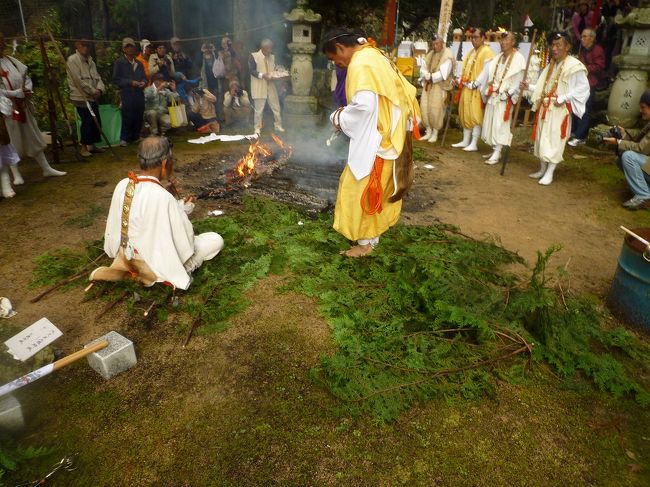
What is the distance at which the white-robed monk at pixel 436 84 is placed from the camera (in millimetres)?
10247

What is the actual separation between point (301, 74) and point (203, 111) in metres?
2.79

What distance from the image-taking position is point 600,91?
1100cm

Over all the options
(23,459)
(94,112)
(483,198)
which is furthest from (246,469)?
(94,112)

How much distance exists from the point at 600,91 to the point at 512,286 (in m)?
9.27

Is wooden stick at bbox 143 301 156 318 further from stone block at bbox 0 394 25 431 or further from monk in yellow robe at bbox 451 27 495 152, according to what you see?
monk in yellow robe at bbox 451 27 495 152

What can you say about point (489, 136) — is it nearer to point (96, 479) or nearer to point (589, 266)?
point (589, 266)

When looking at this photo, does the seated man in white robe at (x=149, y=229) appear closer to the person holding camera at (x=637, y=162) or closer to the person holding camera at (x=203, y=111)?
the person holding camera at (x=637, y=162)

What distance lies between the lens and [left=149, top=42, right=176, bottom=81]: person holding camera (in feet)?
35.7

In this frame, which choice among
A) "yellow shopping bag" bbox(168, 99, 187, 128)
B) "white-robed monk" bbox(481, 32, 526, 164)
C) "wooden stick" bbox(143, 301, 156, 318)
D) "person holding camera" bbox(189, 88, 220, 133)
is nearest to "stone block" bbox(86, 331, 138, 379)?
"wooden stick" bbox(143, 301, 156, 318)

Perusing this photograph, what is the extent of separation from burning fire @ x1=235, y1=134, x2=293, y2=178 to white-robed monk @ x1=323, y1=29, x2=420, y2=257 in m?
3.19

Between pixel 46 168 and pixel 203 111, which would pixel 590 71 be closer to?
pixel 203 111

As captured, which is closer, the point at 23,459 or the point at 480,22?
the point at 23,459

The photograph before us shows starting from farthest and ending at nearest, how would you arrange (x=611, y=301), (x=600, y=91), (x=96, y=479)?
(x=600, y=91), (x=611, y=301), (x=96, y=479)

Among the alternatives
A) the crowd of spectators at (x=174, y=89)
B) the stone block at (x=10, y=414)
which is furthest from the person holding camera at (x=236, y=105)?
A: the stone block at (x=10, y=414)
